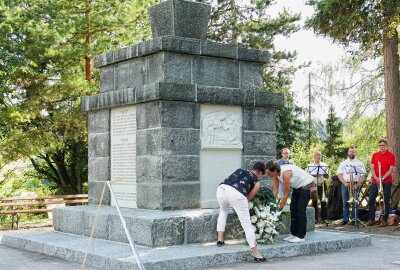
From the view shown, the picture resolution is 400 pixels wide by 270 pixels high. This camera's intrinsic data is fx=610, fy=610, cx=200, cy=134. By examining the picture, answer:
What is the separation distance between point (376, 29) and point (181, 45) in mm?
8669

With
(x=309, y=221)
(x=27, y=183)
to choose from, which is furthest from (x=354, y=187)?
(x=27, y=183)

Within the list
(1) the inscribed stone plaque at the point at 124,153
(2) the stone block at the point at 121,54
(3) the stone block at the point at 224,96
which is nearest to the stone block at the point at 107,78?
(2) the stone block at the point at 121,54

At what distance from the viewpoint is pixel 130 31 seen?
20.7 m

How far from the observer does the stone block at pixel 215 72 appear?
438 inches

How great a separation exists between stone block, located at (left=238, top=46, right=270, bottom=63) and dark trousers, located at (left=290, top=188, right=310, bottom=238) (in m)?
2.83

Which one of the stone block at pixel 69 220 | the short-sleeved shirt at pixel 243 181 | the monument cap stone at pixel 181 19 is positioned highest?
the monument cap stone at pixel 181 19

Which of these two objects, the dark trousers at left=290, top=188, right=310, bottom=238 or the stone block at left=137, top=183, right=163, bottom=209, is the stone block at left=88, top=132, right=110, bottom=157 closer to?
the stone block at left=137, top=183, right=163, bottom=209

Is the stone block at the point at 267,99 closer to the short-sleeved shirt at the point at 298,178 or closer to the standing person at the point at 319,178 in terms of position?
the short-sleeved shirt at the point at 298,178

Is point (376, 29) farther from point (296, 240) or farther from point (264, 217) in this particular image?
point (264, 217)

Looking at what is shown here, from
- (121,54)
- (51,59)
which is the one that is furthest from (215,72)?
(51,59)

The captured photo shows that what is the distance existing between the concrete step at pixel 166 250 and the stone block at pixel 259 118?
2154 millimetres

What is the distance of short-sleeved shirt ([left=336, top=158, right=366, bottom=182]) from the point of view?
14398 millimetres

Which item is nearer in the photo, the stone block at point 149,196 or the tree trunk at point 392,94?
the stone block at point 149,196

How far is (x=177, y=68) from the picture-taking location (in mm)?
10867
